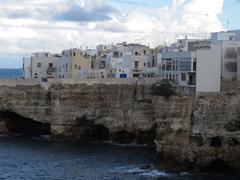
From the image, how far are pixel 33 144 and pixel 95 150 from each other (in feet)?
23.5

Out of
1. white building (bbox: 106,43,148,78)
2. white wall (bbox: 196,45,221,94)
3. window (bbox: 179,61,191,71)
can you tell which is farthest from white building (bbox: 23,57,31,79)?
white wall (bbox: 196,45,221,94)

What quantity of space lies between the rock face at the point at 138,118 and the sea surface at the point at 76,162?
206 cm

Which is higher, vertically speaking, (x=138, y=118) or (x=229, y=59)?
(x=229, y=59)

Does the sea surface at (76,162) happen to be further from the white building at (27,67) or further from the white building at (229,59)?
the white building at (27,67)

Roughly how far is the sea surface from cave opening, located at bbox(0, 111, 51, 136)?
5760 mm

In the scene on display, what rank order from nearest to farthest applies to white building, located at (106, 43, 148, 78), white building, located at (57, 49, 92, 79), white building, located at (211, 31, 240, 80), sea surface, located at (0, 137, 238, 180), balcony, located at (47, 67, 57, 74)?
1. sea surface, located at (0, 137, 238, 180)
2. white building, located at (211, 31, 240, 80)
3. white building, located at (106, 43, 148, 78)
4. white building, located at (57, 49, 92, 79)
5. balcony, located at (47, 67, 57, 74)

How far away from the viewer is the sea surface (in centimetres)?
4876

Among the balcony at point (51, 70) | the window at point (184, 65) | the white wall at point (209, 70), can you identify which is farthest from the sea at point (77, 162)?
the balcony at point (51, 70)

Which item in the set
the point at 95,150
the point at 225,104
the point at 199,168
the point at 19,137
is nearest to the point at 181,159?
the point at 199,168

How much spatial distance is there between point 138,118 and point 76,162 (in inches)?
470

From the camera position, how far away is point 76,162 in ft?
178

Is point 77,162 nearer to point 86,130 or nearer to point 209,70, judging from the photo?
point 86,130

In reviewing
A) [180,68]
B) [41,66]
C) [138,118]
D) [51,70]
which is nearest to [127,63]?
[51,70]

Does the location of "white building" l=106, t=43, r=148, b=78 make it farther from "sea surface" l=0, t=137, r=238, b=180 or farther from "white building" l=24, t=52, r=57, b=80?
"sea surface" l=0, t=137, r=238, b=180
